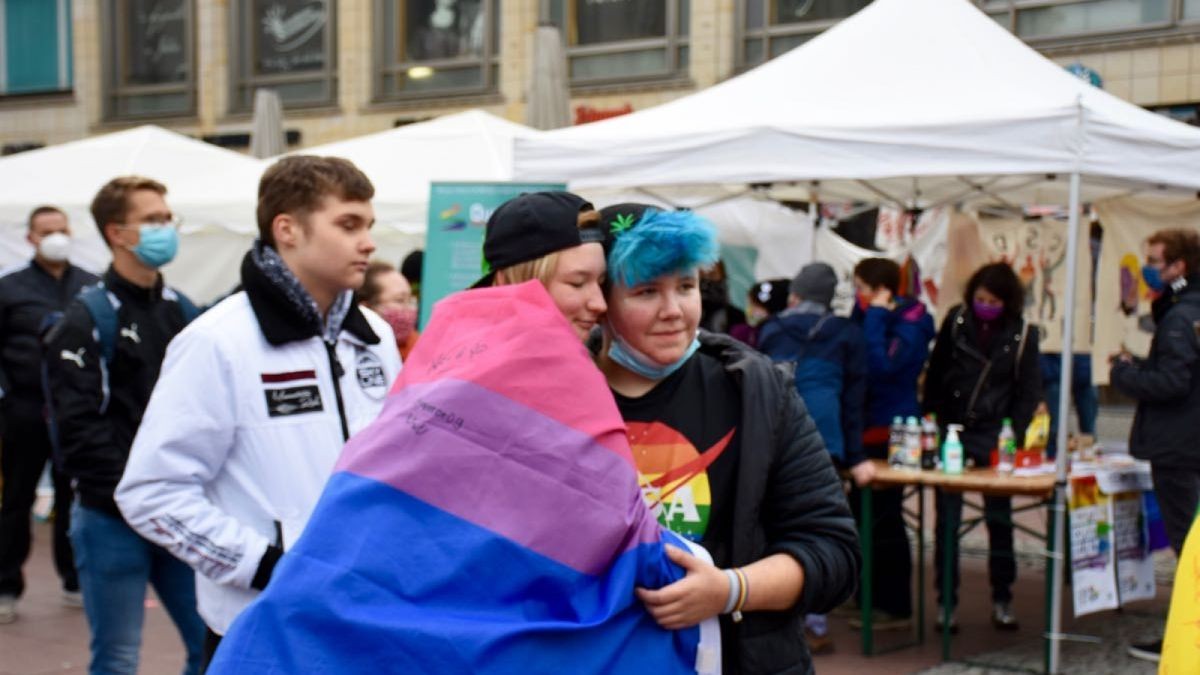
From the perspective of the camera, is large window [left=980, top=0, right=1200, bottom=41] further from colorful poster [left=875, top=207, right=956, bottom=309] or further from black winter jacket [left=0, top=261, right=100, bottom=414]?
black winter jacket [left=0, top=261, right=100, bottom=414]

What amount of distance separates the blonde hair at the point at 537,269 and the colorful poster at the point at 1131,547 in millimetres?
5820

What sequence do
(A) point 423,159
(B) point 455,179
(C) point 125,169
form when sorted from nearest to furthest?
(B) point 455,179, (A) point 423,159, (C) point 125,169

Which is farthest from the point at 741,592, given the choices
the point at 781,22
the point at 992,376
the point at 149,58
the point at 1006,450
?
the point at 149,58

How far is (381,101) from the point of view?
2286 centimetres

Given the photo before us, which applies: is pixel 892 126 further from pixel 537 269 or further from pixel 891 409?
pixel 537 269

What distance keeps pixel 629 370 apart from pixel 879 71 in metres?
5.81

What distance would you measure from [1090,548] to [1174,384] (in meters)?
0.96

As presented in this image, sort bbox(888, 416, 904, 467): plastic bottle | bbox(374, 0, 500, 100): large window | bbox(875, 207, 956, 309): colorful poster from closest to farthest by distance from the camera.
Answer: bbox(888, 416, 904, 467): plastic bottle, bbox(875, 207, 956, 309): colorful poster, bbox(374, 0, 500, 100): large window

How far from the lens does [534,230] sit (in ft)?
7.93

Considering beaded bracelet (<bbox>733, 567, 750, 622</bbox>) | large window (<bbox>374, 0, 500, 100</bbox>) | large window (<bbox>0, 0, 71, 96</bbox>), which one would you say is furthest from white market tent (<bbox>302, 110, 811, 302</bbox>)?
large window (<bbox>0, 0, 71, 96</bbox>)

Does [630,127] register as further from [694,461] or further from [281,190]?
[694,461]

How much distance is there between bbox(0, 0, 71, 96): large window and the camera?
26766 mm

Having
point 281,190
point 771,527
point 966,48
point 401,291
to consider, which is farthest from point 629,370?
point 966,48

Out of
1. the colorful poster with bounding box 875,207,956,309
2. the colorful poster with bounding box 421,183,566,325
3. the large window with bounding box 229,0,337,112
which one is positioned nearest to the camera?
the colorful poster with bounding box 421,183,566,325
